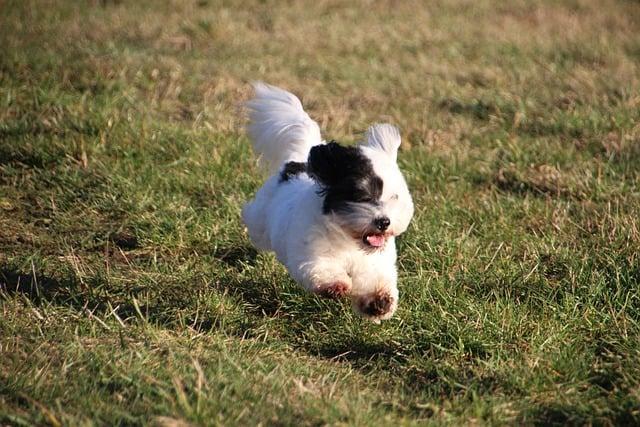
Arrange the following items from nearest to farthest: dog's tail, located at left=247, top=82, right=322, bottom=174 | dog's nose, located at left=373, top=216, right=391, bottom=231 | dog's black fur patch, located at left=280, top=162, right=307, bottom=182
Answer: dog's nose, located at left=373, top=216, right=391, bottom=231 → dog's black fur patch, located at left=280, top=162, right=307, bottom=182 → dog's tail, located at left=247, top=82, right=322, bottom=174

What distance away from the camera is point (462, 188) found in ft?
22.8

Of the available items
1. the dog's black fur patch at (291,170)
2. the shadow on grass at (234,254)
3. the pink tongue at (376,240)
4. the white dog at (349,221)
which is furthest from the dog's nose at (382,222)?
the shadow on grass at (234,254)

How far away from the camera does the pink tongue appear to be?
446 cm

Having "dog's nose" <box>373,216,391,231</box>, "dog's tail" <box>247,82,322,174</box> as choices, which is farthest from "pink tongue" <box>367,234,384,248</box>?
"dog's tail" <box>247,82,322,174</box>

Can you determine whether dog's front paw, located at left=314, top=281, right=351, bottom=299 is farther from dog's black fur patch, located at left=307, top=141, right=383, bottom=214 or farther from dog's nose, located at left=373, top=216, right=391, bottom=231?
dog's nose, located at left=373, top=216, right=391, bottom=231

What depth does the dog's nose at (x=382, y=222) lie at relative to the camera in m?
4.33

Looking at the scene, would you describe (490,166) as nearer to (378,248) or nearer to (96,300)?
(378,248)

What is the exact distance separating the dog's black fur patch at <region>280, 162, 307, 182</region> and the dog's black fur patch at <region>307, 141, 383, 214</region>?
80 cm

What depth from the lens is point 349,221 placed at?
443cm

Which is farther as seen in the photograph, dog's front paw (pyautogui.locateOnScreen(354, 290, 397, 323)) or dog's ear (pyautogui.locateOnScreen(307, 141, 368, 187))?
dog's front paw (pyautogui.locateOnScreen(354, 290, 397, 323))

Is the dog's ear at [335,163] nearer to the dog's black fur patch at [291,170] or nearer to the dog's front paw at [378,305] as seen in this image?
the dog's front paw at [378,305]

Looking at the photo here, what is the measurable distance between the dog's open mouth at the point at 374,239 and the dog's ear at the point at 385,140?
0.51m

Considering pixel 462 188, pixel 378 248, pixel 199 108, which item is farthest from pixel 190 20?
pixel 378 248

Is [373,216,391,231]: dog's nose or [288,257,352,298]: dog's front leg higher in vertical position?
[373,216,391,231]: dog's nose
